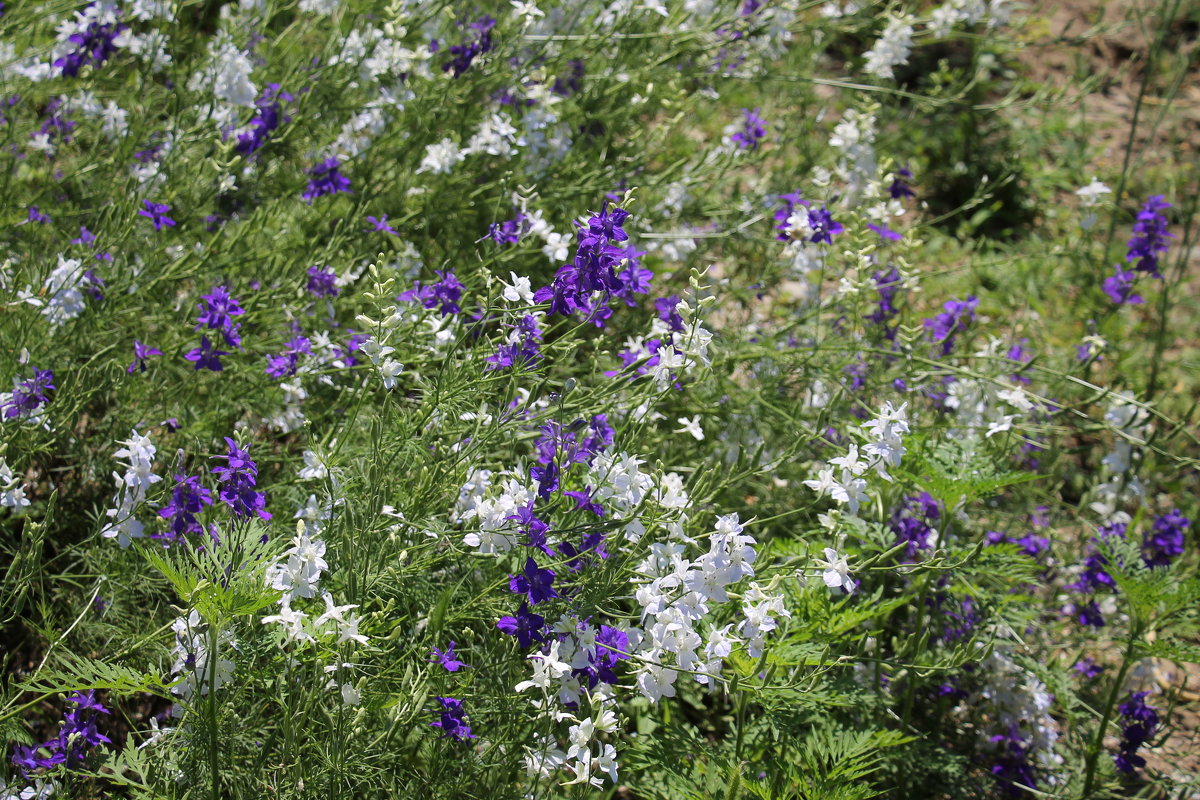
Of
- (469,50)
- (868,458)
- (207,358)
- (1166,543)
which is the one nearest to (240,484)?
(207,358)

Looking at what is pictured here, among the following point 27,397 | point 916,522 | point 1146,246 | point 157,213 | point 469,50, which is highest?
point 469,50

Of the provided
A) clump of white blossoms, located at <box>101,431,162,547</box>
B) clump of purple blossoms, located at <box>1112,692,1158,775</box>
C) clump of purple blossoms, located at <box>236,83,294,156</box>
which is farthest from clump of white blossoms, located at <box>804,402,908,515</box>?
clump of purple blossoms, located at <box>236,83,294,156</box>

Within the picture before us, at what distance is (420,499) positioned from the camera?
2.03 meters

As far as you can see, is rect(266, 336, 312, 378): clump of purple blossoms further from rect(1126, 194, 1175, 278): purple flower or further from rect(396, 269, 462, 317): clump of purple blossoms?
rect(1126, 194, 1175, 278): purple flower

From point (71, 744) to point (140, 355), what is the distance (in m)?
0.99

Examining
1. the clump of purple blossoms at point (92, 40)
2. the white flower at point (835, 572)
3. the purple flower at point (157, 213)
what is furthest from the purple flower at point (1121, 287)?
the clump of purple blossoms at point (92, 40)

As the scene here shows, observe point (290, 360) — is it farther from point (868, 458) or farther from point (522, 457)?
point (868, 458)

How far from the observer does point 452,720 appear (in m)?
1.89

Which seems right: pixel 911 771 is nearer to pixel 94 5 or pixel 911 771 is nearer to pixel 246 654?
pixel 246 654

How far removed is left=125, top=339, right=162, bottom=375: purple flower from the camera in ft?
8.31

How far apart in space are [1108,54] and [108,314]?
19.7 feet

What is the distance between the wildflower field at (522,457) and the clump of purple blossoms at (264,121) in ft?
0.06

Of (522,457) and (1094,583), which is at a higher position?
(522,457)

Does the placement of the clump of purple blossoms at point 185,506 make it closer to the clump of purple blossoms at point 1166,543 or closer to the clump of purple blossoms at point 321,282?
the clump of purple blossoms at point 321,282
